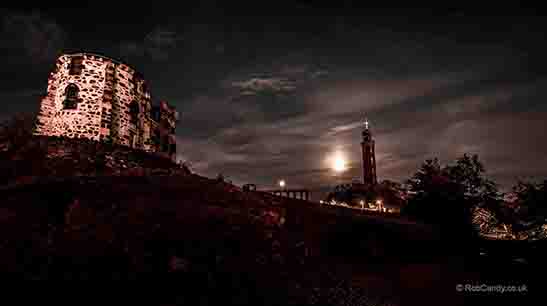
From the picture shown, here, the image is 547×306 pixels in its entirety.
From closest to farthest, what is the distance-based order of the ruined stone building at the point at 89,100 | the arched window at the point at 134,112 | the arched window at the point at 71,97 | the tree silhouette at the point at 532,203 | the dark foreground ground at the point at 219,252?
1. the dark foreground ground at the point at 219,252
2. the tree silhouette at the point at 532,203
3. the ruined stone building at the point at 89,100
4. the arched window at the point at 71,97
5. the arched window at the point at 134,112

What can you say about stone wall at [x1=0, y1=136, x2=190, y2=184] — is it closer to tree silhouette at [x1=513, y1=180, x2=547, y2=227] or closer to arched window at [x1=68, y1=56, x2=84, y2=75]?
arched window at [x1=68, y1=56, x2=84, y2=75]

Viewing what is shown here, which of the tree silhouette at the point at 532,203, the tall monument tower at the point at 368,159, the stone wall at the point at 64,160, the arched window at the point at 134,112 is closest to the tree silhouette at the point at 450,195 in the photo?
the tree silhouette at the point at 532,203

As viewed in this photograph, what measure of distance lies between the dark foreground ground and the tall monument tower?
27110mm

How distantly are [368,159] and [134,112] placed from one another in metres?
28.6

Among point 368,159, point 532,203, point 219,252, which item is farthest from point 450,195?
point 368,159

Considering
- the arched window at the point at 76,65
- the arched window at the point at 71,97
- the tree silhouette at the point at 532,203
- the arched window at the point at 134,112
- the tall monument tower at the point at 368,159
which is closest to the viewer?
the tree silhouette at the point at 532,203

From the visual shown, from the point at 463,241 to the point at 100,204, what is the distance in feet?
33.3

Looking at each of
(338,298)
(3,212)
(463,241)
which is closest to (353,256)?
(338,298)

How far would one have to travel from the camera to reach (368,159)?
117 feet

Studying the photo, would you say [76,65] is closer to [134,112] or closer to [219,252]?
[134,112]

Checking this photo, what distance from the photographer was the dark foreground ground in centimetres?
491

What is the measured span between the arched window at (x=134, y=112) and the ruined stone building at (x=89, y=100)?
129 mm

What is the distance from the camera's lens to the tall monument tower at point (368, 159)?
34.3m

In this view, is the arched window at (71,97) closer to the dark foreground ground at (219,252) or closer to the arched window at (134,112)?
the arched window at (134,112)
